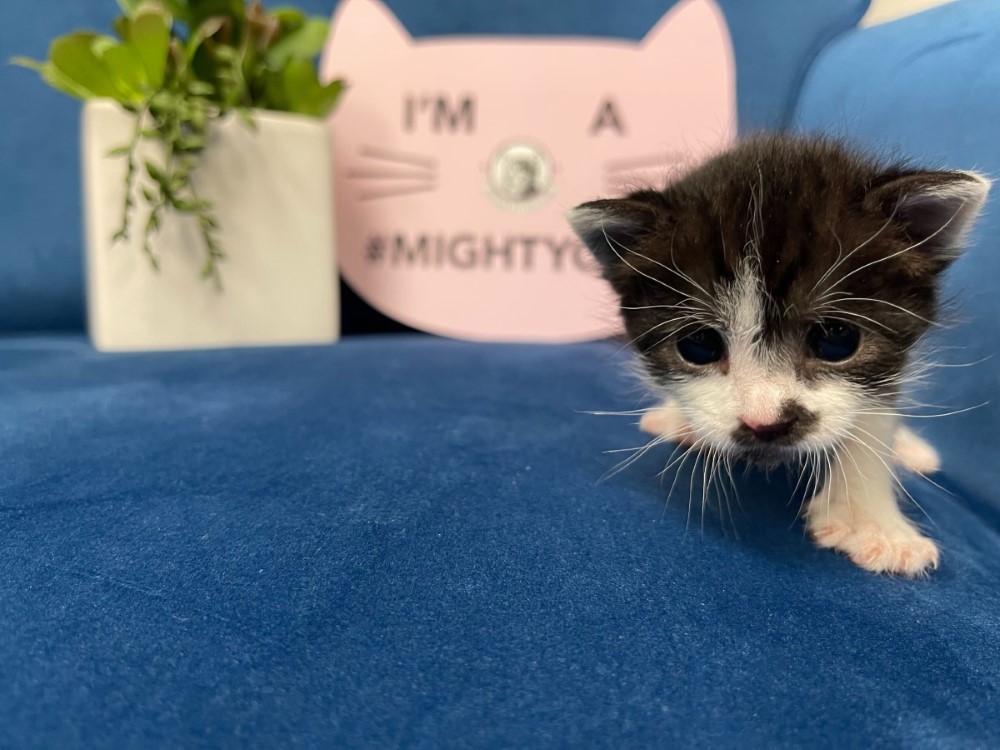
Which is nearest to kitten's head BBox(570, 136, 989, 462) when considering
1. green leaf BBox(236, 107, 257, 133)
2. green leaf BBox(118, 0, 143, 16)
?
green leaf BBox(236, 107, 257, 133)

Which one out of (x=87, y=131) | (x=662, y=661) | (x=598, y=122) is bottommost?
(x=662, y=661)

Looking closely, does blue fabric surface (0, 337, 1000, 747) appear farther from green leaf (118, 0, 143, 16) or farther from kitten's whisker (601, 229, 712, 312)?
green leaf (118, 0, 143, 16)

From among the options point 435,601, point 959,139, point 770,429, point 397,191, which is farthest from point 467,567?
point 397,191

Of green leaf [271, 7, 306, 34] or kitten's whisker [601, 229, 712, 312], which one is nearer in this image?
kitten's whisker [601, 229, 712, 312]

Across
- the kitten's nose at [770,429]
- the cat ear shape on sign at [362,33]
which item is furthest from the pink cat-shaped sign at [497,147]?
the kitten's nose at [770,429]

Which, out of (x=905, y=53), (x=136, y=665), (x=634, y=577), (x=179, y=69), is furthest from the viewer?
(x=179, y=69)

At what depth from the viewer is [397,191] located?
5.60 feet

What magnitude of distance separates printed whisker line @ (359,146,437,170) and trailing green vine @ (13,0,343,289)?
177mm

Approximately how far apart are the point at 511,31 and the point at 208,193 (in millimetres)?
838

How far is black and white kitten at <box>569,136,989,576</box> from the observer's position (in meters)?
0.68

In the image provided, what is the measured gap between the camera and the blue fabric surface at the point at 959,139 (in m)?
0.86

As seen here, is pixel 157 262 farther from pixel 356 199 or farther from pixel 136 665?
pixel 136 665

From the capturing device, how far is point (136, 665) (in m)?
0.50

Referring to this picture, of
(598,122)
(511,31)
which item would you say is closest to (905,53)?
(598,122)
